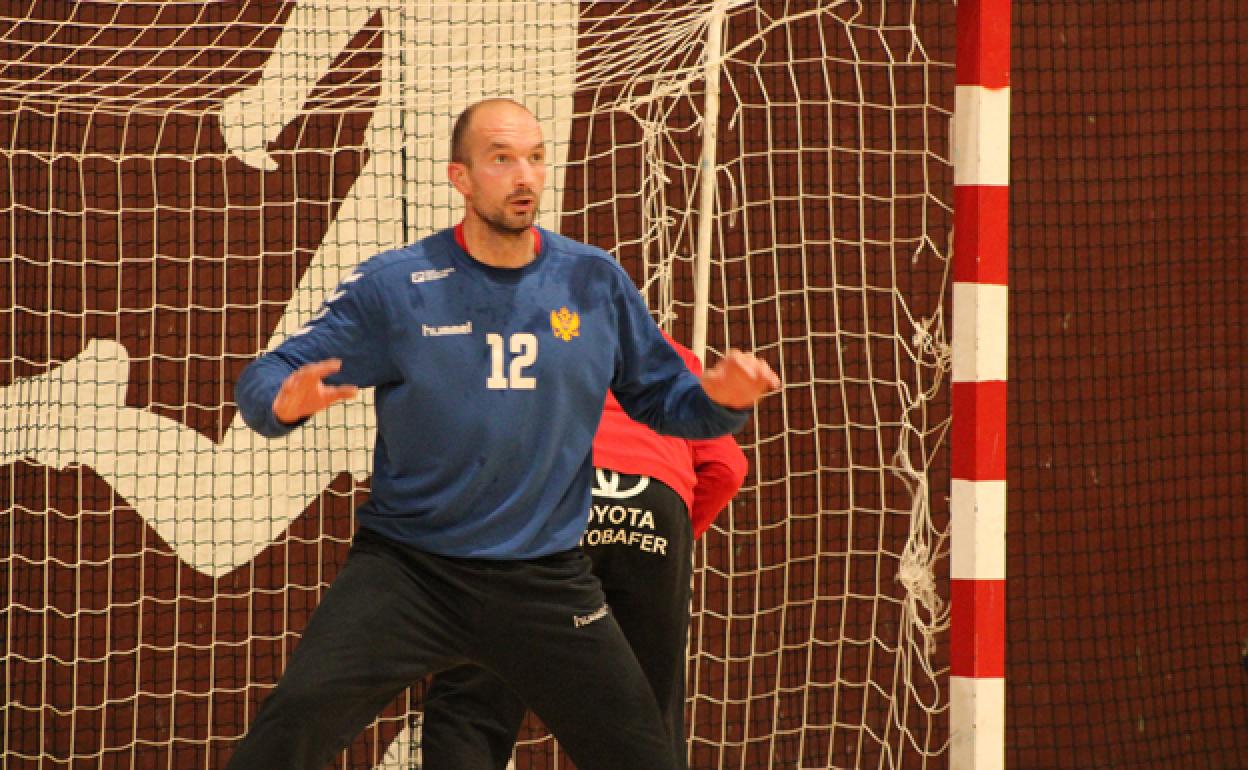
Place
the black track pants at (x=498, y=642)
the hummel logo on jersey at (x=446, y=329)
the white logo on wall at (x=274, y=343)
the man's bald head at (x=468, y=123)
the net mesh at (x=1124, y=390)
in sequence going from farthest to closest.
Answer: the net mesh at (x=1124, y=390)
the white logo on wall at (x=274, y=343)
the man's bald head at (x=468, y=123)
the hummel logo on jersey at (x=446, y=329)
the black track pants at (x=498, y=642)

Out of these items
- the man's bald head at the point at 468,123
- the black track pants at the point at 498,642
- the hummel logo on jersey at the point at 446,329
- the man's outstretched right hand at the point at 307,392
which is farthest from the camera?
the man's bald head at the point at 468,123

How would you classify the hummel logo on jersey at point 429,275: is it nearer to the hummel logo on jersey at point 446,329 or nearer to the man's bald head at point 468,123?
the hummel logo on jersey at point 446,329

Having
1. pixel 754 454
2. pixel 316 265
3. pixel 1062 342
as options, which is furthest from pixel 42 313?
pixel 1062 342

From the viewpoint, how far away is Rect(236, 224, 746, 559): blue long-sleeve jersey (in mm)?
3018

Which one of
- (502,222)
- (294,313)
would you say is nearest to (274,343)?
(294,313)

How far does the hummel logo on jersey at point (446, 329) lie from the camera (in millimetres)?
3041

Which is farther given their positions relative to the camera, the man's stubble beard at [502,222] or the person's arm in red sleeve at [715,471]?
the person's arm in red sleeve at [715,471]

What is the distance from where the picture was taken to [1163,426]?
627 cm

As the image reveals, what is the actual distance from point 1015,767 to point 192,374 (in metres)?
3.76

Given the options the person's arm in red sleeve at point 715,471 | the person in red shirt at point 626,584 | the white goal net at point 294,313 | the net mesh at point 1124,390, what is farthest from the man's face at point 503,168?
the net mesh at point 1124,390

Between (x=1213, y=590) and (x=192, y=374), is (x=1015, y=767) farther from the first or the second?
(x=192, y=374)

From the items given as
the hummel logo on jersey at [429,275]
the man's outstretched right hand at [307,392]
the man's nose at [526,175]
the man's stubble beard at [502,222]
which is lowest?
the man's outstretched right hand at [307,392]

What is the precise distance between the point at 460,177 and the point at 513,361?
43cm

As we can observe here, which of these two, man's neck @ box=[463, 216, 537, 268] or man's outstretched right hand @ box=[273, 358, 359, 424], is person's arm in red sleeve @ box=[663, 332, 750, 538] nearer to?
man's neck @ box=[463, 216, 537, 268]
